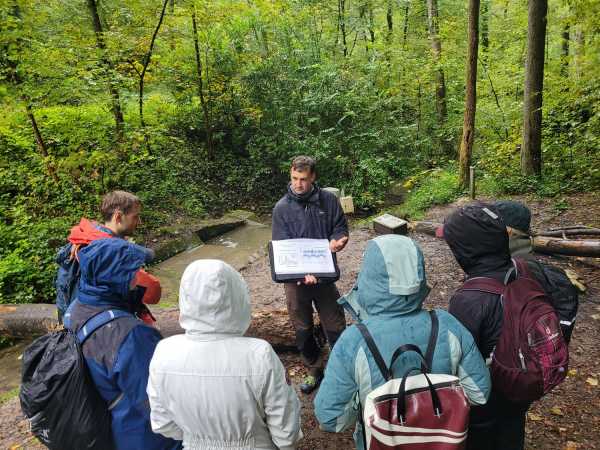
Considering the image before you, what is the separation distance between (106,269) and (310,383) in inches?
94.9

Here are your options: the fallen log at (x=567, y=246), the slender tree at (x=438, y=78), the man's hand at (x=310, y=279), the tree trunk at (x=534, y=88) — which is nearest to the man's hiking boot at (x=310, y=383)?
the man's hand at (x=310, y=279)

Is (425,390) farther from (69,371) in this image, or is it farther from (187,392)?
(69,371)

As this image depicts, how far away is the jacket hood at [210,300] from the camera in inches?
67.2

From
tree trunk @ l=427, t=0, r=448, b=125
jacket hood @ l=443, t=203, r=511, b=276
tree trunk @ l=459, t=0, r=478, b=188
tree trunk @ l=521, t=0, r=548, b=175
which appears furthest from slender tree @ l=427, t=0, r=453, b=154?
jacket hood @ l=443, t=203, r=511, b=276

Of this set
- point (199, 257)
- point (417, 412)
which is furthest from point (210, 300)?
point (199, 257)

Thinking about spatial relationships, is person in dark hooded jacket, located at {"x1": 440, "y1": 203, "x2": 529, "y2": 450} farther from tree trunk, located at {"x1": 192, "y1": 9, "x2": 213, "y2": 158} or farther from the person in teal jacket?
tree trunk, located at {"x1": 192, "y1": 9, "x2": 213, "y2": 158}

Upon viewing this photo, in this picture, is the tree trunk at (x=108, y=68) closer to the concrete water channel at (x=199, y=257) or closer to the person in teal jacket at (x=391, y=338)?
the concrete water channel at (x=199, y=257)

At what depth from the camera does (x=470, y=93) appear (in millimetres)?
9539

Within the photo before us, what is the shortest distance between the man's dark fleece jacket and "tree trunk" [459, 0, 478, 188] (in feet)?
24.7

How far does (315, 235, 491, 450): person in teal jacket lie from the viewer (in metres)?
1.81

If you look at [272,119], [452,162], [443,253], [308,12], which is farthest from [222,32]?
[443,253]

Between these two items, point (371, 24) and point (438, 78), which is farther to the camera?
point (371, 24)

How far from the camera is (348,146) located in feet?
41.8

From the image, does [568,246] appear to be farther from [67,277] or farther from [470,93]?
[67,277]
